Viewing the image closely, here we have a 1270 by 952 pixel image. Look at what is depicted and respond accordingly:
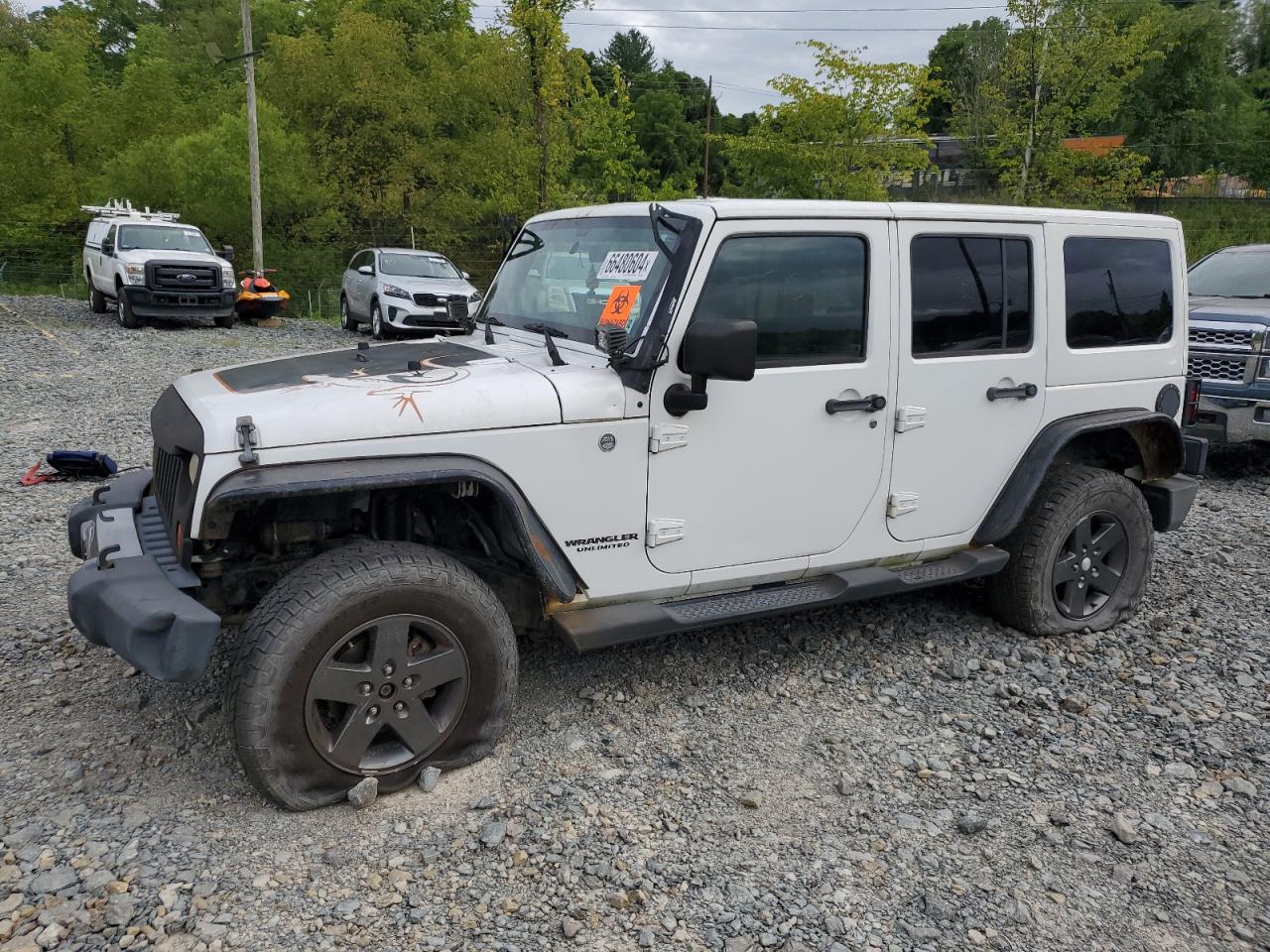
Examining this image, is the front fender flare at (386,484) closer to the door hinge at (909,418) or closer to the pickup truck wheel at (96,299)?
the door hinge at (909,418)

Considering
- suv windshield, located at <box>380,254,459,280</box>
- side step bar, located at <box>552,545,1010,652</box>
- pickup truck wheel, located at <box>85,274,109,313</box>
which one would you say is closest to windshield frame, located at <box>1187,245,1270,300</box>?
side step bar, located at <box>552,545,1010,652</box>

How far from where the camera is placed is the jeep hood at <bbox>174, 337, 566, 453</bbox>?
2979 millimetres

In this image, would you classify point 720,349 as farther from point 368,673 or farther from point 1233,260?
point 1233,260

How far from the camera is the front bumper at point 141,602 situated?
9.17 ft

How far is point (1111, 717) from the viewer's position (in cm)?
401

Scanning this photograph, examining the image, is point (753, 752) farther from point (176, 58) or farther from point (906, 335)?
point (176, 58)

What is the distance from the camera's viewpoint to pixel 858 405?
387cm

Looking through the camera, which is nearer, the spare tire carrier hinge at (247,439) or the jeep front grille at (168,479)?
the spare tire carrier hinge at (247,439)

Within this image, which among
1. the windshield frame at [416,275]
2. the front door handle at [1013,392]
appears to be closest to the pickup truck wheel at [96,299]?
the windshield frame at [416,275]

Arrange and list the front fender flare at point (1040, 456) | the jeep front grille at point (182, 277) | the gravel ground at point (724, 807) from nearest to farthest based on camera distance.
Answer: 1. the gravel ground at point (724, 807)
2. the front fender flare at point (1040, 456)
3. the jeep front grille at point (182, 277)

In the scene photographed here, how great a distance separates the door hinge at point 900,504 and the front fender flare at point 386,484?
4.91ft

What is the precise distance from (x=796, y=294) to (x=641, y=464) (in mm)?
941

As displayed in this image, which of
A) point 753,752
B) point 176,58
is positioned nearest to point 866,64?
point 753,752

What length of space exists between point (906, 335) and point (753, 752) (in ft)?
5.89
